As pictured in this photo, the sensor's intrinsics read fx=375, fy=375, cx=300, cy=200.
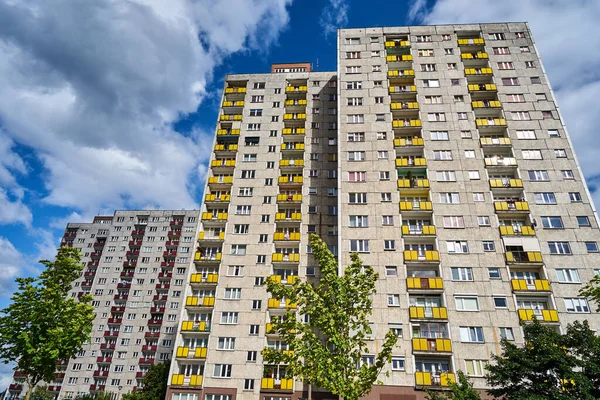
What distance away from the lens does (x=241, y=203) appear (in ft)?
175

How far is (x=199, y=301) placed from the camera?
47.4 metres

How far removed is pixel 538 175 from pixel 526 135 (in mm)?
6232

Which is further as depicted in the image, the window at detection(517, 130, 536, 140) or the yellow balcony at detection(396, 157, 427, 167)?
the window at detection(517, 130, 536, 140)

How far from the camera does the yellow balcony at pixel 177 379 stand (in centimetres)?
4203

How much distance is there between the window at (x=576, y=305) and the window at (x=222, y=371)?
120ft

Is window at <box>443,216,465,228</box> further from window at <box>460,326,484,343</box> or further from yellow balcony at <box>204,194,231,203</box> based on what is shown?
yellow balcony at <box>204,194,231,203</box>

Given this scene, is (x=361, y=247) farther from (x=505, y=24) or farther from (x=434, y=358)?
(x=505, y=24)

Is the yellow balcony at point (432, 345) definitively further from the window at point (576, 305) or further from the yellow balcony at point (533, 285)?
the window at point (576, 305)

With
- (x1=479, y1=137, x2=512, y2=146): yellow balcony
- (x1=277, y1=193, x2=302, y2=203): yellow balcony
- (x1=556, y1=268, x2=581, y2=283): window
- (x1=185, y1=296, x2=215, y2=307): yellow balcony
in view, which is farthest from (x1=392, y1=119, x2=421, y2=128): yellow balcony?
(x1=185, y1=296, x2=215, y2=307): yellow balcony

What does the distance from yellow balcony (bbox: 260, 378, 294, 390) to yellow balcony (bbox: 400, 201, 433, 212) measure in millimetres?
23432

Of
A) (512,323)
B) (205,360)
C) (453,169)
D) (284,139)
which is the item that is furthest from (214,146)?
(512,323)

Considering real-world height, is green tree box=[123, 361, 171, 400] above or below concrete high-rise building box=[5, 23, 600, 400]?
below

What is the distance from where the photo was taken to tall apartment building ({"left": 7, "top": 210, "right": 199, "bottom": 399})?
75562 mm

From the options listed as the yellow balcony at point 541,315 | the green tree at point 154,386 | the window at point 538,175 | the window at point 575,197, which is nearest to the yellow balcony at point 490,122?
the window at point 538,175
